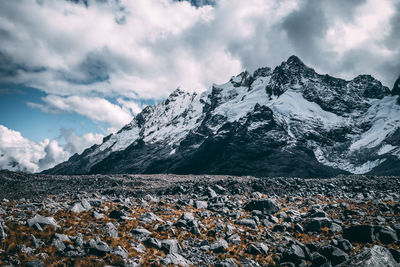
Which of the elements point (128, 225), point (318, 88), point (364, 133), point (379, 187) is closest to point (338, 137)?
point (364, 133)

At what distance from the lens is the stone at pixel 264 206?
22.2m

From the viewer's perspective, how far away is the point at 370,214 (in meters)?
19.9

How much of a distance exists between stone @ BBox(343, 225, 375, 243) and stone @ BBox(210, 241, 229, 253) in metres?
8.92

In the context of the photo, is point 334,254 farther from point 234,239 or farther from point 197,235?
point 197,235

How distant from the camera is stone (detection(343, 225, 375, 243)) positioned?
14455 mm

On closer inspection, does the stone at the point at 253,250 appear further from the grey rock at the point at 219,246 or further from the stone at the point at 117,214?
the stone at the point at 117,214

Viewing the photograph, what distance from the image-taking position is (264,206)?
2255 centimetres

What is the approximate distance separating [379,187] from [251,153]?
8432cm

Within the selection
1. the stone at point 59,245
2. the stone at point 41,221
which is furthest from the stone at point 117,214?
the stone at point 59,245

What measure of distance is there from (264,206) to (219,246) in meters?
10.2

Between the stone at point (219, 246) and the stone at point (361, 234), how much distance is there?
351 inches

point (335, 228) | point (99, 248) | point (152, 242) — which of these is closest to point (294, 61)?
point (335, 228)

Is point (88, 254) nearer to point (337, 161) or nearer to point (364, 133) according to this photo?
point (337, 161)

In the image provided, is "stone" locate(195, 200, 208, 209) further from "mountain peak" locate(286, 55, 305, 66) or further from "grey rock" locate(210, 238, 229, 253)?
"mountain peak" locate(286, 55, 305, 66)
